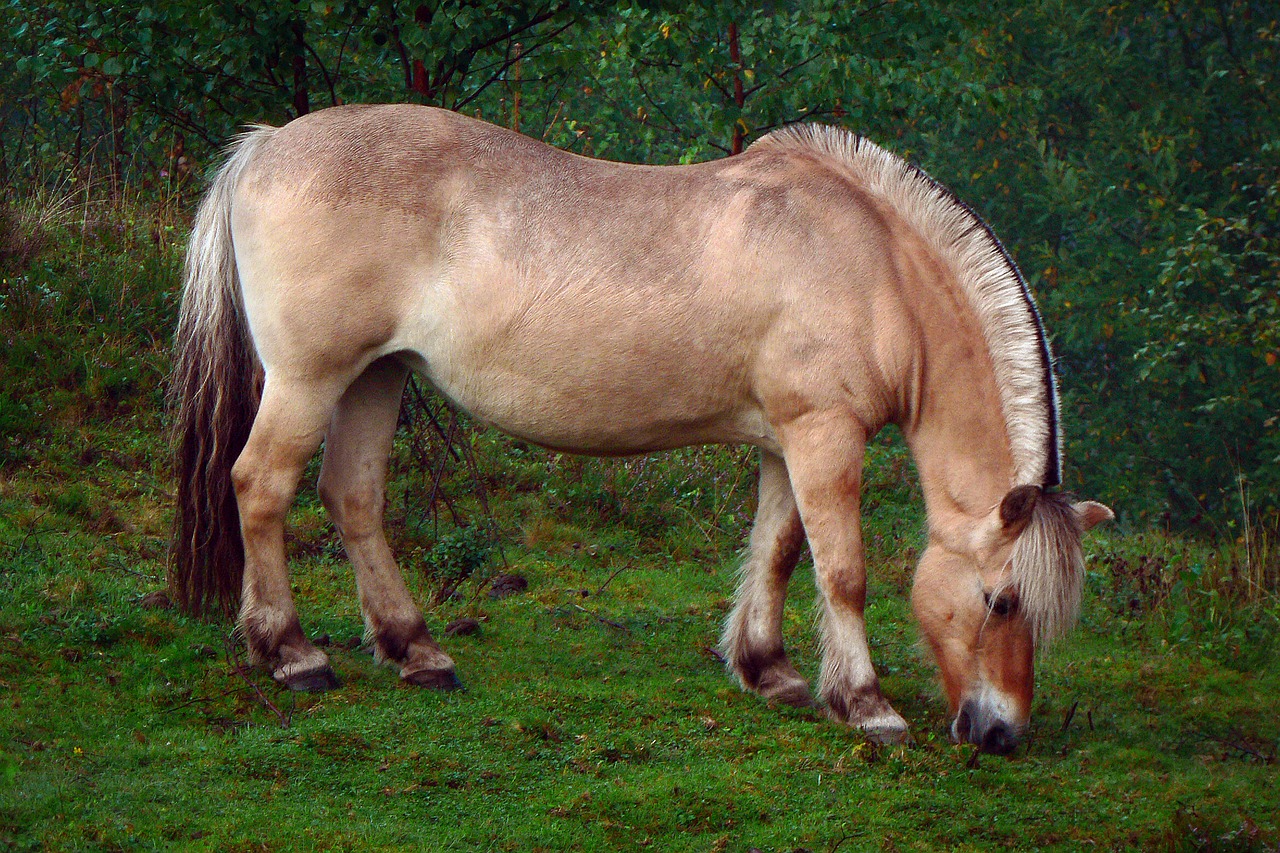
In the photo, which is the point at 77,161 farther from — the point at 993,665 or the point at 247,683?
the point at 993,665

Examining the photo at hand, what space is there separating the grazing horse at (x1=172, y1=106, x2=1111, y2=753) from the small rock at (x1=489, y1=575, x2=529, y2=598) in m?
1.50

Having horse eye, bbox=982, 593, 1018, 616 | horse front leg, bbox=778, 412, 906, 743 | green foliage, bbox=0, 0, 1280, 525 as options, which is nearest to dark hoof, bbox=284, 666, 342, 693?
horse front leg, bbox=778, 412, 906, 743

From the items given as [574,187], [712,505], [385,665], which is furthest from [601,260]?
[712,505]

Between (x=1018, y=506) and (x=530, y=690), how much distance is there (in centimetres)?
205

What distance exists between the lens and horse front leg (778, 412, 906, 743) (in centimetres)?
469

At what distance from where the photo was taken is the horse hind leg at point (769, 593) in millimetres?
5223

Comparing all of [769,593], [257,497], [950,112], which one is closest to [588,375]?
[769,593]

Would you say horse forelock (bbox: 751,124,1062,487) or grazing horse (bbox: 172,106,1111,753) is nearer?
horse forelock (bbox: 751,124,1062,487)

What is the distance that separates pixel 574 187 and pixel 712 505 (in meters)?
3.69

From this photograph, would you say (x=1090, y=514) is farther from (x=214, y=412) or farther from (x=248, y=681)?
(x=214, y=412)

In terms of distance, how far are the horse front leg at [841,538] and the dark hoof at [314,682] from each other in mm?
1972

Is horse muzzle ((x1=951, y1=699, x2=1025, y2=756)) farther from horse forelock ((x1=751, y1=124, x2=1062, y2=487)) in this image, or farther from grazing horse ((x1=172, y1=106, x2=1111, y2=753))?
horse forelock ((x1=751, y1=124, x2=1062, y2=487))

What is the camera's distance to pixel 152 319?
8.18 metres

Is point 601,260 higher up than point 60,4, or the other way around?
point 60,4
